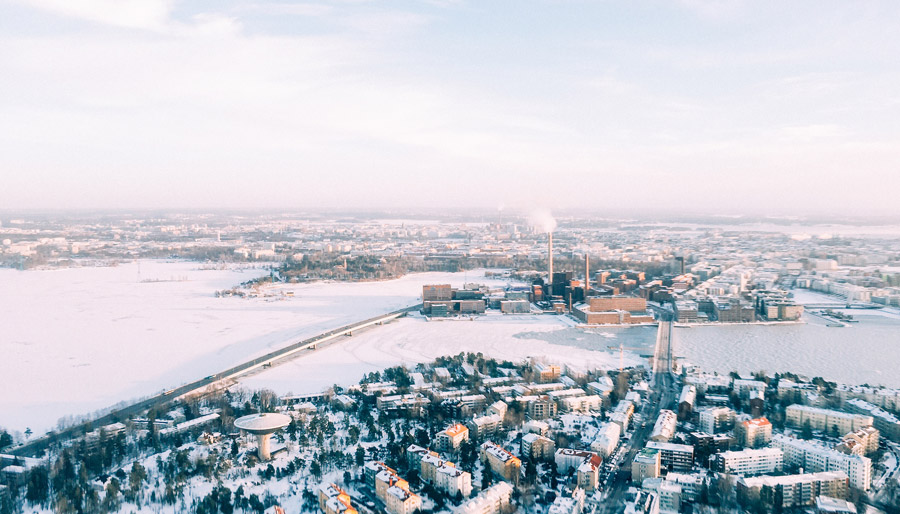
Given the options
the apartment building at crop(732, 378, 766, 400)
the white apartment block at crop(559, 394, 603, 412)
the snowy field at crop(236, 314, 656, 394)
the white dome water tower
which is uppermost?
the white dome water tower

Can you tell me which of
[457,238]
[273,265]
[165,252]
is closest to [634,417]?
[273,265]

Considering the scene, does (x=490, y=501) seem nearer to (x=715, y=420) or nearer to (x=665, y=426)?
(x=665, y=426)

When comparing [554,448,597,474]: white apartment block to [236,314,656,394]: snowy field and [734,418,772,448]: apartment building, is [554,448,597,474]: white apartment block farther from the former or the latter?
[236,314,656,394]: snowy field

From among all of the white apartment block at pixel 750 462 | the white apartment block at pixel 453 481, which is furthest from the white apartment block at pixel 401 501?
the white apartment block at pixel 750 462

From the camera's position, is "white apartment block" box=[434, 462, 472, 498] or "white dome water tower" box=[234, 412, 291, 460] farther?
"white dome water tower" box=[234, 412, 291, 460]

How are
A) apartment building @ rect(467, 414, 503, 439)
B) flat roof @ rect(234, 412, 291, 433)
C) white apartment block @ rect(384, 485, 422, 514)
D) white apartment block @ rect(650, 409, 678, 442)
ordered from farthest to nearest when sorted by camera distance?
apartment building @ rect(467, 414, 503, 439), white apartment block @ rect(650, 409, 678, 442), flat roof @ rect(234, 412, 291, 433), white apartment block @ rect(384, 485, 422, 514)

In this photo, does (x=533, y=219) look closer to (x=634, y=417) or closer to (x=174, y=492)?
(x=634, y=417)

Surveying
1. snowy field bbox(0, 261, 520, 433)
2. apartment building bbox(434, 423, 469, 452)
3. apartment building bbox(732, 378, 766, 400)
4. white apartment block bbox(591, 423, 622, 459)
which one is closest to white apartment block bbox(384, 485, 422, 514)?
apartment building bbox(434, 423, 469, 452)
